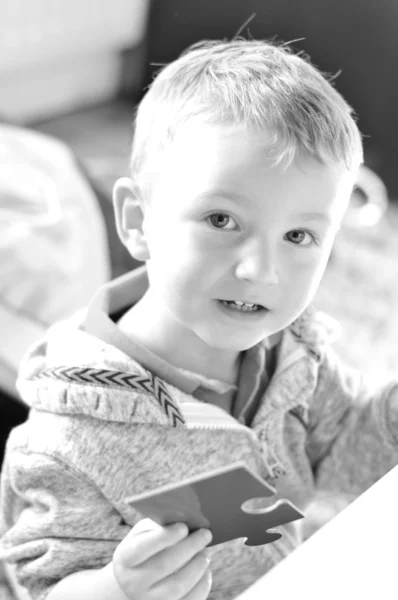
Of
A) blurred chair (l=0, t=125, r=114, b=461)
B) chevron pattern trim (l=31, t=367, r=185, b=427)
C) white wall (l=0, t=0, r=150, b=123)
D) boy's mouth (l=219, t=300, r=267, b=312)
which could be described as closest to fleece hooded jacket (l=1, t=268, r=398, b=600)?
chevron pattern trim (l=31, t=367, r=185, b=427)

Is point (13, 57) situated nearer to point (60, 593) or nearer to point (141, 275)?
point (141, 275)

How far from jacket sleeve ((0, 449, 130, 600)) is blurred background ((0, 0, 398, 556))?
424 millimetres

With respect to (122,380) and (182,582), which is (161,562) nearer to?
(182,582)

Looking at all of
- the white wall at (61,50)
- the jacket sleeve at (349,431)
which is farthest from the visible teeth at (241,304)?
the white wall at (61,50)

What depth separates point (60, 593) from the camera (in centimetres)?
72

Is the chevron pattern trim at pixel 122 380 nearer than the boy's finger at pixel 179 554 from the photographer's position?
No

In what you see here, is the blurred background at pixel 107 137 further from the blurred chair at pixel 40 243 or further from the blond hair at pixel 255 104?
the blond hair at pixel 255 104

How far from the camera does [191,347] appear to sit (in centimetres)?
81

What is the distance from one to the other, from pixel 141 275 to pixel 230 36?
1.34m

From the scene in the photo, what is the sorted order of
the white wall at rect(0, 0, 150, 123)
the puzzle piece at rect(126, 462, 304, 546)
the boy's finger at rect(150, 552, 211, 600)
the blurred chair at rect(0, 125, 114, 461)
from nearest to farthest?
the puzzle piece at rect(126, 462, 304, 546) < the boy's finger at rect(150, 552, 211, 600) < the blurred chair at rect(0, 125, 114, 461) < the white wall at rect(0, 0, 150, 123)

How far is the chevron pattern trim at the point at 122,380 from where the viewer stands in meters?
0.73

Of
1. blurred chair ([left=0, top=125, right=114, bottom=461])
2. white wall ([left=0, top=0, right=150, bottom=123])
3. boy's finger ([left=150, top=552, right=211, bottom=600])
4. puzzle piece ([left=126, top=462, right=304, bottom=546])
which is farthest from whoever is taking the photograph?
white wall ([left=0, top=0, right=150, bottom=123])

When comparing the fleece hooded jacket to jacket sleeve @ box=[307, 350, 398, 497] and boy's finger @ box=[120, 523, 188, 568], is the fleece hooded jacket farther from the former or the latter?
boy's finger @ box=[120, 523, 188, 568]

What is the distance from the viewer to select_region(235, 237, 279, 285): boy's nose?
664 mm
